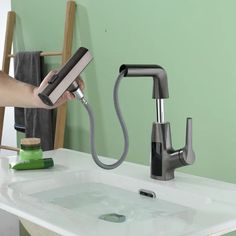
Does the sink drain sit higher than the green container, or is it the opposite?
the green container

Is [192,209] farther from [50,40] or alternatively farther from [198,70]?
[50,40]

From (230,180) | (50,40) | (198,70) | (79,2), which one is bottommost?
(230,180)

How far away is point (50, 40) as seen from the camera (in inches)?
95.0

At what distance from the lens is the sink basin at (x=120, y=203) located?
→ 35.3 inches

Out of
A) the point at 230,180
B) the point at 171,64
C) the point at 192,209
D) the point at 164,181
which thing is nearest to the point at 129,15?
the point at 171,64

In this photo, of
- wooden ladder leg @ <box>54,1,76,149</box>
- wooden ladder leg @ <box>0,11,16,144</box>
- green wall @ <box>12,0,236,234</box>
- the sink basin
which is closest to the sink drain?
the sink basin

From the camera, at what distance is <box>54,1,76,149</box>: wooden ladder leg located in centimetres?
220

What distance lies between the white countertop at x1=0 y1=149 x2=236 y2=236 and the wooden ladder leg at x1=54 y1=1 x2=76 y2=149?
0.74 meters

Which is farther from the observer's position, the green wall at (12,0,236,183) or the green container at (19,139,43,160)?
the green wall at (12,0,236,183)

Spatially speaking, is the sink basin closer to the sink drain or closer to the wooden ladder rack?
the sink drain

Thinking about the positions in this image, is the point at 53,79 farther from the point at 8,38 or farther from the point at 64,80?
the point at 8,38

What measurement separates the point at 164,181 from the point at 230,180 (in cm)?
48

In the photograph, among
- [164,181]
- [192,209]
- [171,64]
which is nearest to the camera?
[192,209]

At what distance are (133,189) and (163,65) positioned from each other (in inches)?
27.1
